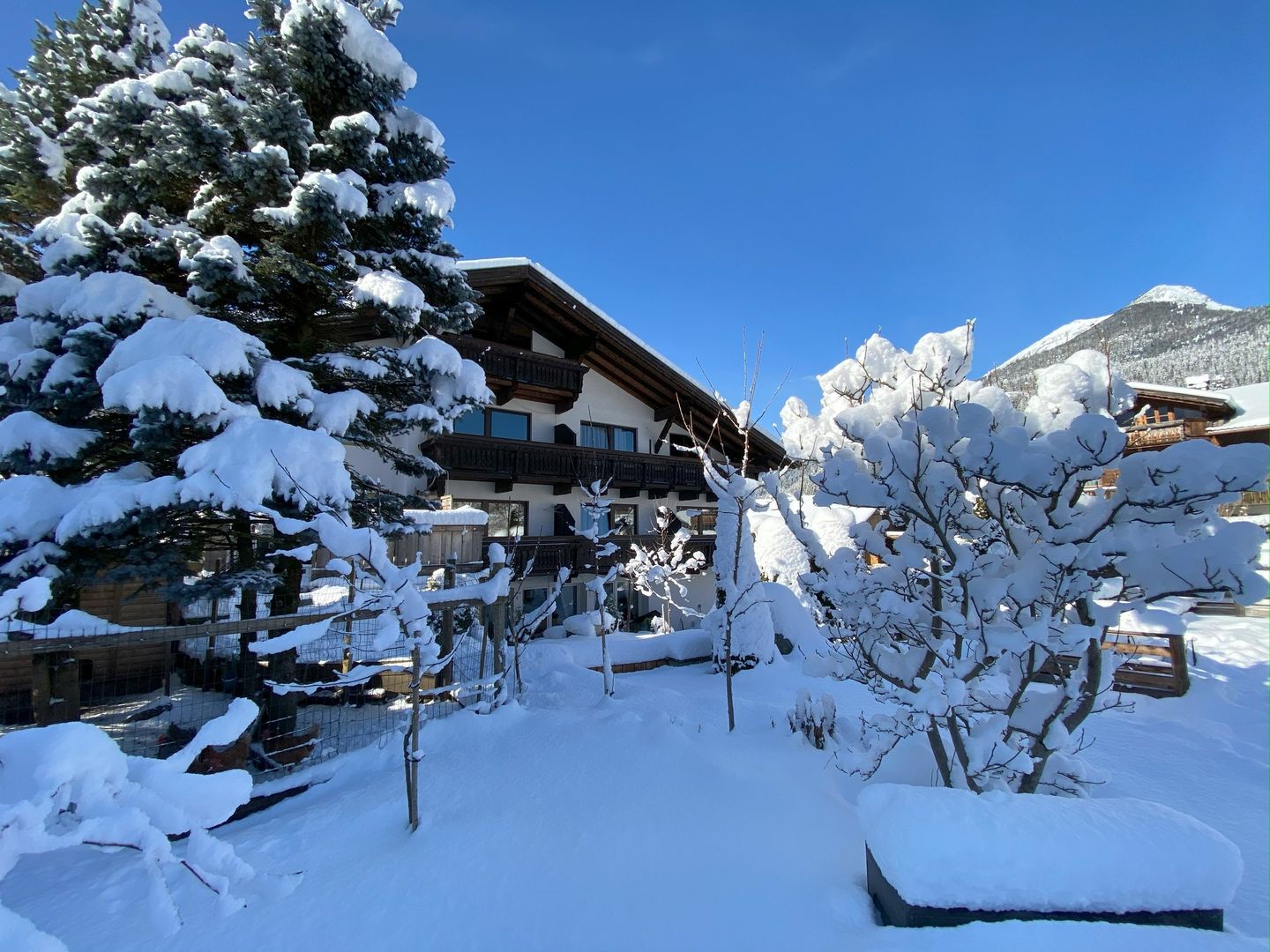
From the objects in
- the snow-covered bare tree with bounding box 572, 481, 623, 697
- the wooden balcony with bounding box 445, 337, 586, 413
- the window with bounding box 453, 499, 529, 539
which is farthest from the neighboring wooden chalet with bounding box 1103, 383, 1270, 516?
the window with bounding box 453, 499, 529, 539

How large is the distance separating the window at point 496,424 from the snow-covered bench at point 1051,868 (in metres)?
13.9

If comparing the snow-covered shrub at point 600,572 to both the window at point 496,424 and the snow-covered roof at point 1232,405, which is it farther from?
the snow-covered roof at point 1232,405

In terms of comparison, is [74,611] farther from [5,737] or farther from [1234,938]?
[1234,938]

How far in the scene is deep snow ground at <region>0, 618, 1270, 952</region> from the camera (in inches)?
132

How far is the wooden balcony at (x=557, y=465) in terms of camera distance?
14084 mm

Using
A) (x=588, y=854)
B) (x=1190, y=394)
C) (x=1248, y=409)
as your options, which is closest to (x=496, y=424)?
(x=588, y=854)

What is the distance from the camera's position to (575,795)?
505 cm

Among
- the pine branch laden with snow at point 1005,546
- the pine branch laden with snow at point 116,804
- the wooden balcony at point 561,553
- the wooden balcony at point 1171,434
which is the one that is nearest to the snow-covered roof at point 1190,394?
the wooden balcony at point 1171,434

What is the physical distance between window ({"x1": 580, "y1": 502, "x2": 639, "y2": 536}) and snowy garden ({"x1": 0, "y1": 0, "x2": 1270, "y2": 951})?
797 cm

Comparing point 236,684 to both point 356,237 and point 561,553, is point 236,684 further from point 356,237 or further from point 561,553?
point 561,553

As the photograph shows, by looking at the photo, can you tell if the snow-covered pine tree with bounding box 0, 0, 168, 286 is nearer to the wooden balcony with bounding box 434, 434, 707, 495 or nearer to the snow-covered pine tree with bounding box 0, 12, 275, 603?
the snow-covered pine tree with bounding box 0, 12, 275, 603

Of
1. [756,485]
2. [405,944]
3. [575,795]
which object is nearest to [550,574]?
[756,485]

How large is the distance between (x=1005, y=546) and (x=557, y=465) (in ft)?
41.3

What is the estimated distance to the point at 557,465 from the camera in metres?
16.0
